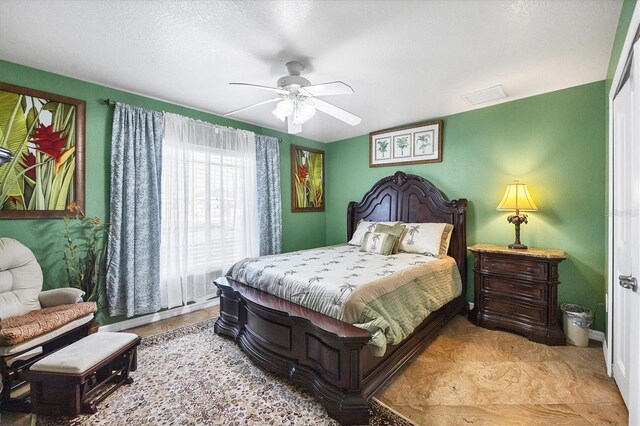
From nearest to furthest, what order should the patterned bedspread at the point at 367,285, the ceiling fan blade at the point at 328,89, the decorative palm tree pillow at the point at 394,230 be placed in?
the patterned bedspread at the point at 367,285 → the ceiling fan blade at the point at 328,89 → the decorative palm tree pillow at the point at 394,230

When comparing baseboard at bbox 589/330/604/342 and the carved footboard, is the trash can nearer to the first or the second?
baseboard at bbox 589/330/604/342

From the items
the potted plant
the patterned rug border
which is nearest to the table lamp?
the patterned rug border

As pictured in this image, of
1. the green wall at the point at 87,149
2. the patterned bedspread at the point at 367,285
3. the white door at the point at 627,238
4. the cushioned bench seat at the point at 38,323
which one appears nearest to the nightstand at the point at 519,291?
the patterned bedspread at the point at 367,285

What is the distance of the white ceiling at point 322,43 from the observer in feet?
5.70

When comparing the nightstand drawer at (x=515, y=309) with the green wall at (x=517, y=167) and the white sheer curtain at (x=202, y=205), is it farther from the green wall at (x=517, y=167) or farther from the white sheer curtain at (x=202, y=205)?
the white sheer curtain at (x=202, y=205)

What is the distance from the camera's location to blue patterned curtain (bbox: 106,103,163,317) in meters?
2.82

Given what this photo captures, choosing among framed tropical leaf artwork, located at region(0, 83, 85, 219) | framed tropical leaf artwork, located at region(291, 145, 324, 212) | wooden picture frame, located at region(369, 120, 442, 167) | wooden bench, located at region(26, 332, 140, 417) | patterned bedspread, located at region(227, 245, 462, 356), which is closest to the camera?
wooden bench, located at region(26, 332, 140, 417)

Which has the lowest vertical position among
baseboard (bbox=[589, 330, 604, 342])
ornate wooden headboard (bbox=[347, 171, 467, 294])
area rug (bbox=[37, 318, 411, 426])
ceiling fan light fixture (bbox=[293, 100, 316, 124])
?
area rug (bbox=[37, 318, 411, 426])

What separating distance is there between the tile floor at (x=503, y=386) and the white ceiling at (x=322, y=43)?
252 cm

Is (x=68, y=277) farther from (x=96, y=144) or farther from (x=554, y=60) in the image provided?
(x=554, y=60)

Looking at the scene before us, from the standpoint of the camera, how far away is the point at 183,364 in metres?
2.28

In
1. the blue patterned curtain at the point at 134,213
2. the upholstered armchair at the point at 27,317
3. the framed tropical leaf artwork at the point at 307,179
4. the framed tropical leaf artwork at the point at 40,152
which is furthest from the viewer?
the framed tropical leaf artwork at the point at 307,179

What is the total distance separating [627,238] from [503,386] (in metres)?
1.26

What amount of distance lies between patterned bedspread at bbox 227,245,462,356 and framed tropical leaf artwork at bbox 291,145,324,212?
1.68 m
